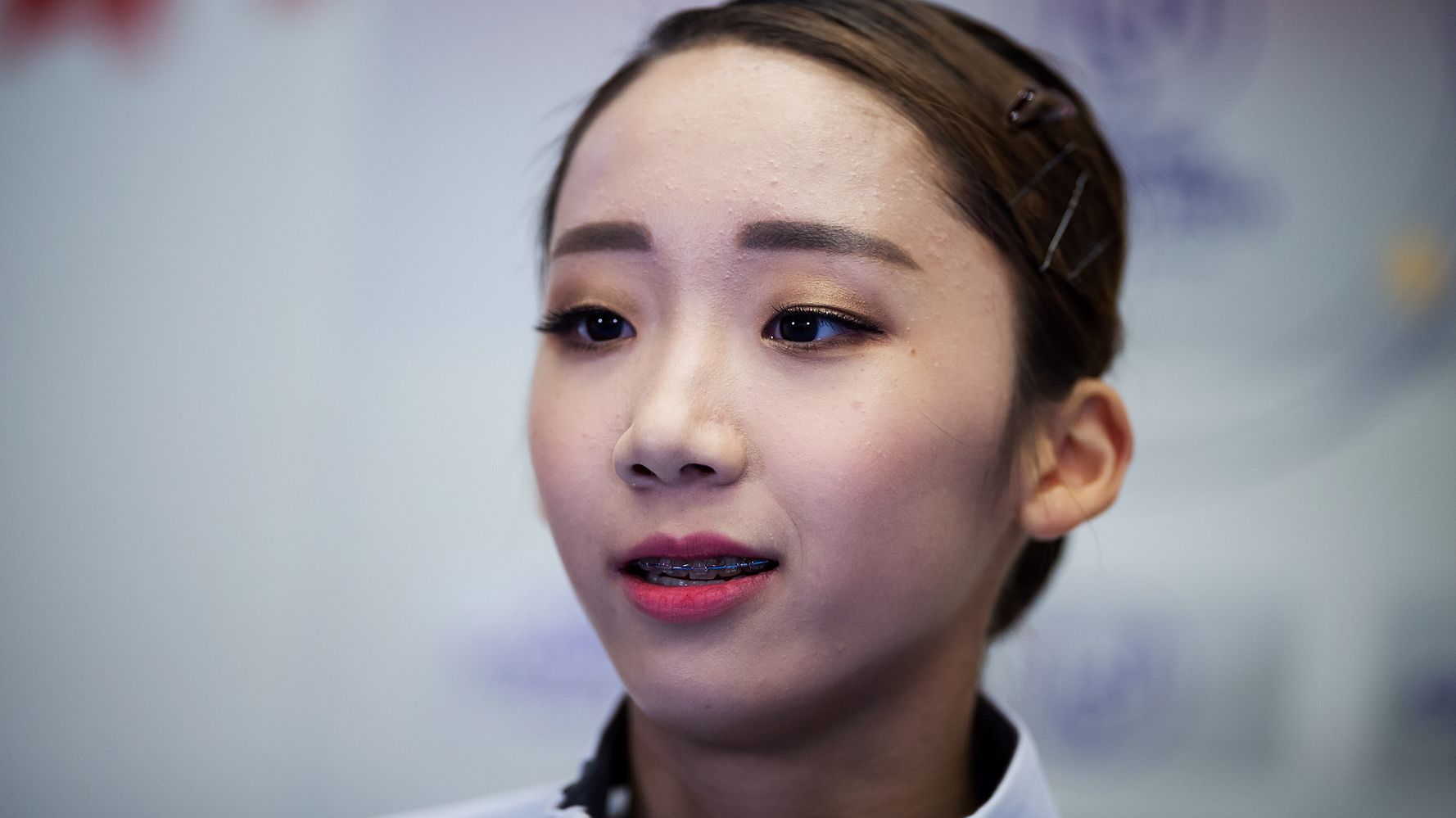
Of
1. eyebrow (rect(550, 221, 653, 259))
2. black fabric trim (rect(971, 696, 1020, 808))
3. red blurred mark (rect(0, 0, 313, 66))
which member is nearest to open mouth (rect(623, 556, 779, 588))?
eyebrow (rect(550, 221, 653, 259))

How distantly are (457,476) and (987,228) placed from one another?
3.26 ft

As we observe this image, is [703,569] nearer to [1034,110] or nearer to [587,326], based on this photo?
[587,326]

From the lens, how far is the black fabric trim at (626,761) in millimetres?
1050

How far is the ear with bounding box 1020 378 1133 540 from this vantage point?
38.7 inches

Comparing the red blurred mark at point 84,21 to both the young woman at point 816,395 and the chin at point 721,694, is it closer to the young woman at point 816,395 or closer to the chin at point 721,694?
the young woman at point 816,395

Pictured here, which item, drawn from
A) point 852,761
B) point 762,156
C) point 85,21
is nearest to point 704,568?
point 852,761

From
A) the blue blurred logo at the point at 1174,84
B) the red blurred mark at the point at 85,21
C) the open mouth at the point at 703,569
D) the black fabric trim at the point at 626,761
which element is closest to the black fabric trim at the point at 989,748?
the black fabric trim at the point at 626,761

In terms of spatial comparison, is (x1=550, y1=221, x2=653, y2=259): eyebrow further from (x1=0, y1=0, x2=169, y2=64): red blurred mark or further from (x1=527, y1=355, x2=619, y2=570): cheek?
(x1=0, y1=0, x2=169, y2=64): red blurred mark

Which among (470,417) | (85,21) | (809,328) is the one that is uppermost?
(85,21)

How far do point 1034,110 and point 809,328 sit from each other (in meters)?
0.32

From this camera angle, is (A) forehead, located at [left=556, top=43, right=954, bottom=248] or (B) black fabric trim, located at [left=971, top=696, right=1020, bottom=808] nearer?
(A) forehead, located at [left=556, top=43, right=954, bottom=248]

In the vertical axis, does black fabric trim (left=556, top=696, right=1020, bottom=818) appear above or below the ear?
below

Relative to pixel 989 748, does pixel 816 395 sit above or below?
above

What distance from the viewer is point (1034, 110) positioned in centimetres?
100
